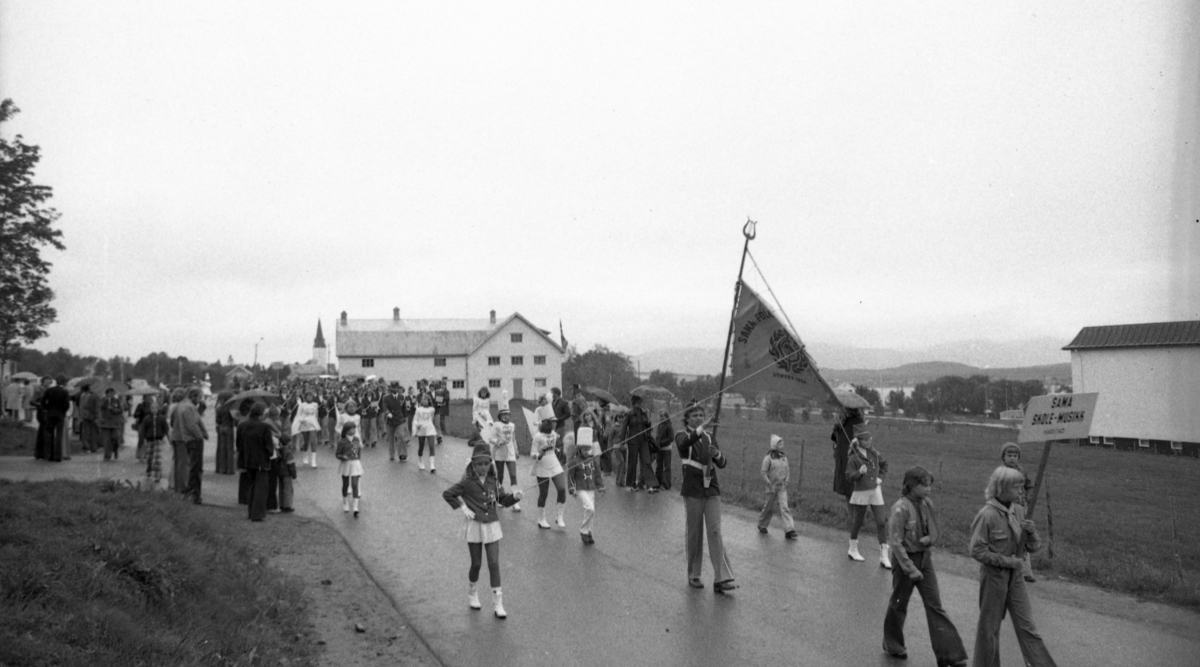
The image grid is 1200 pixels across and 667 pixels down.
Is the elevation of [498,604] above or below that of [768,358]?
below

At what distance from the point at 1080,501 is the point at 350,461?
16897 mm

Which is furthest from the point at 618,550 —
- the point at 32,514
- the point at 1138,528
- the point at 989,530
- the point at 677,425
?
the point at 677,425


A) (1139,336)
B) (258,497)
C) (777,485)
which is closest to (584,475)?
(777,485)

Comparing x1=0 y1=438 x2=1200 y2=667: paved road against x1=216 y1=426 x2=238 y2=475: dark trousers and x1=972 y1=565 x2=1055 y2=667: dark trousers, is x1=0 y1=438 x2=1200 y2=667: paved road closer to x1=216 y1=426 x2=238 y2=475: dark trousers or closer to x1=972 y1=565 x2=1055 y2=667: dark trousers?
x1=972 y1=565 x2=1055 y2=667: dark trousers

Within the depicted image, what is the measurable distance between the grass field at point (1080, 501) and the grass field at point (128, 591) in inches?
346

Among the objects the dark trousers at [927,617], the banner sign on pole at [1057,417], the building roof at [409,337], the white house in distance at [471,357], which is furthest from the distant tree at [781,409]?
the dark trousers at [927,617]

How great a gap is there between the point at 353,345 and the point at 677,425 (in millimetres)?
50513

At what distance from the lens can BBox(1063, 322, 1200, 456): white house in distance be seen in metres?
24.2

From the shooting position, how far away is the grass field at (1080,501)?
31.2 feet

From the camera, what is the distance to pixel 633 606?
308 inches

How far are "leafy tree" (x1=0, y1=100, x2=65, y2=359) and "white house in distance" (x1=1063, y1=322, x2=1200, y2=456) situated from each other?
27927 millimetres

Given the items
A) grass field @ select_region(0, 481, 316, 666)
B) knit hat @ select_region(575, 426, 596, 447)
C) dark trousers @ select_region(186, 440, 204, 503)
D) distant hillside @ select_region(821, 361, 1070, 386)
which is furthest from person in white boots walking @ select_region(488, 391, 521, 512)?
distant hillside @ select_region(821, 361, 1070, 386)

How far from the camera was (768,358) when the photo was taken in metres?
8.54

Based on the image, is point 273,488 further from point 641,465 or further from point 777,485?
point 777,485
